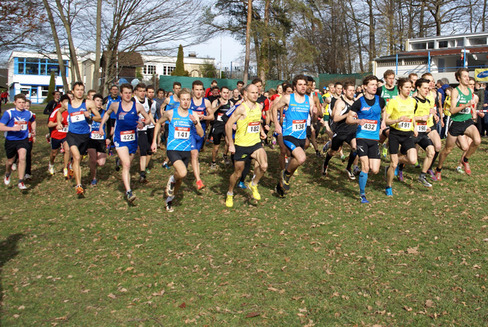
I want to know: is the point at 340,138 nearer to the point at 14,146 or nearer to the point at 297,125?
the point at 297,125

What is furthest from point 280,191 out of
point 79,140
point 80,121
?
point 80,121

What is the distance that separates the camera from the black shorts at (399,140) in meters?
7.93

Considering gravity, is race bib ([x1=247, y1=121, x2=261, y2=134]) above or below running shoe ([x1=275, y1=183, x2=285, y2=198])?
above

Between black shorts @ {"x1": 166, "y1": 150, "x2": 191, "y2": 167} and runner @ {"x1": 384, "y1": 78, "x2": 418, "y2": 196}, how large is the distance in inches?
145

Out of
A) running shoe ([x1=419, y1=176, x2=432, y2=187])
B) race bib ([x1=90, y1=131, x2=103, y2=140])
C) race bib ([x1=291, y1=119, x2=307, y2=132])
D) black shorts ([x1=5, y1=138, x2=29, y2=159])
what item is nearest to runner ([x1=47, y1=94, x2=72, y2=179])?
black shorts ([x1=5, y1=138, x2=29, y2=159])

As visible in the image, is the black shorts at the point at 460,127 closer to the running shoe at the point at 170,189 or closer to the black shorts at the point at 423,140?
the black shorts at the point at 423,140

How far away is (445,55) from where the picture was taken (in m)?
36.9

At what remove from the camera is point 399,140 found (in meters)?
7.98

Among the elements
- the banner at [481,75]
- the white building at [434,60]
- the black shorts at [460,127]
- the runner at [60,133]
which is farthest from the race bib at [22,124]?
the white building at [434,60]

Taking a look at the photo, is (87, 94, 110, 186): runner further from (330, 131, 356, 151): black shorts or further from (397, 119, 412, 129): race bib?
(397, 119, 412, 129): race bib

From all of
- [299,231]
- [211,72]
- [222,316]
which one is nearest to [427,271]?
[299,231]

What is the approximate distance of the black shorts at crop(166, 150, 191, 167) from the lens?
7430 millimetres

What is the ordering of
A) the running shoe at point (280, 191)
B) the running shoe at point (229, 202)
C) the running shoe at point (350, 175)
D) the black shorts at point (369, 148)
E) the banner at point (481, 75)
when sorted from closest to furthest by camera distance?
the black shorts at point (369, 148)
the running shoe at point (229, 202)
the running shoe at point (280, 191)
the running shoe at point (350, 175)
the banner at point (481, 75)

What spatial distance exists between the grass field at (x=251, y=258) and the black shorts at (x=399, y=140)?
0.93 m
